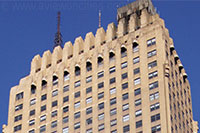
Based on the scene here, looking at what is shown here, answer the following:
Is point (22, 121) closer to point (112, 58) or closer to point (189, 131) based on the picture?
point (112, 58)

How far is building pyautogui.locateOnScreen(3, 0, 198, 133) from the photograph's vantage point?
471 ft

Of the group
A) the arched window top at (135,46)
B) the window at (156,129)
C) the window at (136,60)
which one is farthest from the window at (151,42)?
the window at (156,129)

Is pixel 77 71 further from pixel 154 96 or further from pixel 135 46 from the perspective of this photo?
pixel 154 96

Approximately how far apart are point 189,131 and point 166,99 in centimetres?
1539

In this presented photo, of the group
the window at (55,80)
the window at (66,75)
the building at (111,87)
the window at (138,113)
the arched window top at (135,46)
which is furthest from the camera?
the window at (55,80)

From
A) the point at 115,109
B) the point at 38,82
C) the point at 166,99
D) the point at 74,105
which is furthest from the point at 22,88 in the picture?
the point at 166,99

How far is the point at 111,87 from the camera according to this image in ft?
490

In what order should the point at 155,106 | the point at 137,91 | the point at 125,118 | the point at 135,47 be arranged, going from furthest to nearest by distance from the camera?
the point at 135,47, the point at 137,91, the point at 125,118, the point at 155,106

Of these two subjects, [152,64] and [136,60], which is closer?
[152,64]

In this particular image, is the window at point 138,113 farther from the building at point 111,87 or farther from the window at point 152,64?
the window at point 152,64

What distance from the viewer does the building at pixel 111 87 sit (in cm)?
14350

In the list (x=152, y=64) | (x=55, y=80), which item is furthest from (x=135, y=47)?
(x=55, y=80)

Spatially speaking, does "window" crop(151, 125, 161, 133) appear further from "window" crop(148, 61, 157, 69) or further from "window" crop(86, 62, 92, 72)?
"window" crop(86, 62, 92, 72)

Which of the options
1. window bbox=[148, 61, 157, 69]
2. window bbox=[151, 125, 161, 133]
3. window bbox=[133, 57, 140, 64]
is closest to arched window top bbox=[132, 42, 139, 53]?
window bbox=[133, 57, 140, 64]
